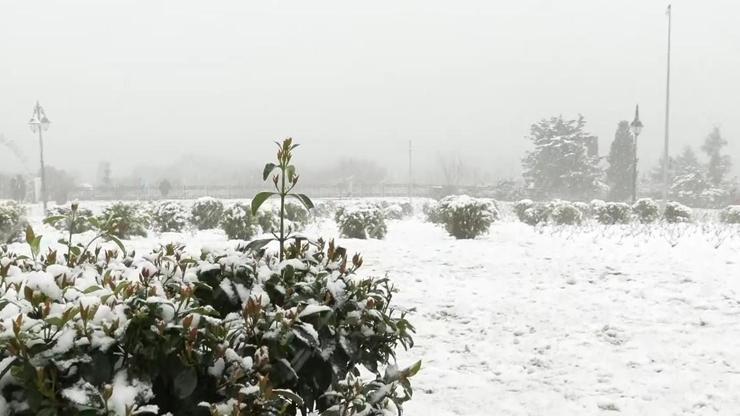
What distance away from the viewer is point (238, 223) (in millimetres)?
11609

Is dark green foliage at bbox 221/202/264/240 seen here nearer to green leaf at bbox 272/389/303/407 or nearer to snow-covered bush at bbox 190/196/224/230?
snow-covered bush at bbox 190/196/224/230

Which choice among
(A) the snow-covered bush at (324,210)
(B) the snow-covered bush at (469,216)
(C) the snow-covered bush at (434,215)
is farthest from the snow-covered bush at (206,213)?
(A) the snow-covered bush at (324,210)

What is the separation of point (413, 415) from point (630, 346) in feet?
8.47

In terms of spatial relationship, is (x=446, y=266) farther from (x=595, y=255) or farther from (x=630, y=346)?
(x=630, y=346)

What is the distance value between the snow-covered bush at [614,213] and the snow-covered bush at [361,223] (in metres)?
10.0

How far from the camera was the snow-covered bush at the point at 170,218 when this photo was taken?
46.4ft

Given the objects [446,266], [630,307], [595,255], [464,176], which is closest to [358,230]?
[446,266]

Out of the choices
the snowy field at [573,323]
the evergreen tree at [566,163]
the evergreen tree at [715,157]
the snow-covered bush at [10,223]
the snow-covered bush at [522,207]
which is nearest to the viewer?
the snowy field at [573,323]

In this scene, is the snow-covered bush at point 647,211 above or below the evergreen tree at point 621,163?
below

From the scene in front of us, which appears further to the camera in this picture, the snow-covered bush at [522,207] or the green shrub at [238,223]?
the snow-covered bush at [522,207]

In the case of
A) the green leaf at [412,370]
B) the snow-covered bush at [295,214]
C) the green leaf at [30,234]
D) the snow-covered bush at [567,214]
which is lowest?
the snow-covered bush at [567,214]

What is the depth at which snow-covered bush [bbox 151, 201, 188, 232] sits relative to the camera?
14.1 meters

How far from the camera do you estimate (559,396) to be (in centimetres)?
399

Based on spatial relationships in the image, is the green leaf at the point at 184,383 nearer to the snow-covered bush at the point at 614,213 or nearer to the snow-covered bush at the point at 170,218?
the snow-covered bush at the point at 170,218
